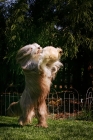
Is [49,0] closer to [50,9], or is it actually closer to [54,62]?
[50,9]

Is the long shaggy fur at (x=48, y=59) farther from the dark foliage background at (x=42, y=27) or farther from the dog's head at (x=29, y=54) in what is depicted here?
the dark foliage background at (x=42, y=27)

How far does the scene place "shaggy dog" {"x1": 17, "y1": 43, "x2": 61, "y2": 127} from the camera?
200 inches

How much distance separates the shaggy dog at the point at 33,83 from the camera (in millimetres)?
5078

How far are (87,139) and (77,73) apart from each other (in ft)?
22.0

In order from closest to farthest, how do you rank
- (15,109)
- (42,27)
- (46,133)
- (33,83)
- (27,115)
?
(46,133) < (33,83) < (27,115) < (15,109) < (42,27)

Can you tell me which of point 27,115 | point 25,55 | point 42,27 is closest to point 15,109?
point 27,115

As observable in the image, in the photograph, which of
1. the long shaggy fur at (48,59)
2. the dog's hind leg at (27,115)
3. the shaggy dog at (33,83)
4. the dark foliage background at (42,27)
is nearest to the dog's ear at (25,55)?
the shaggy dog at (33,83)

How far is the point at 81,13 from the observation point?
8.46 meters

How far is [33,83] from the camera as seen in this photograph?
5.17m

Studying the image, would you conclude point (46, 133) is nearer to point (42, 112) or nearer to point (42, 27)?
point (42, 112)

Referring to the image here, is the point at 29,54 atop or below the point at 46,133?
atop

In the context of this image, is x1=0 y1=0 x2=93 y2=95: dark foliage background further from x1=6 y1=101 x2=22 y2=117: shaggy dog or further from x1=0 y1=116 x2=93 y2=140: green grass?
x1=0 y1=116 x2=93 y2=140: green grass

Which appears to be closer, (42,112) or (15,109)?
Result: (42,112)

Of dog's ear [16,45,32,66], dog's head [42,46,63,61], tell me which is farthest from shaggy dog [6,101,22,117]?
dog's head [42,46,63,61]
